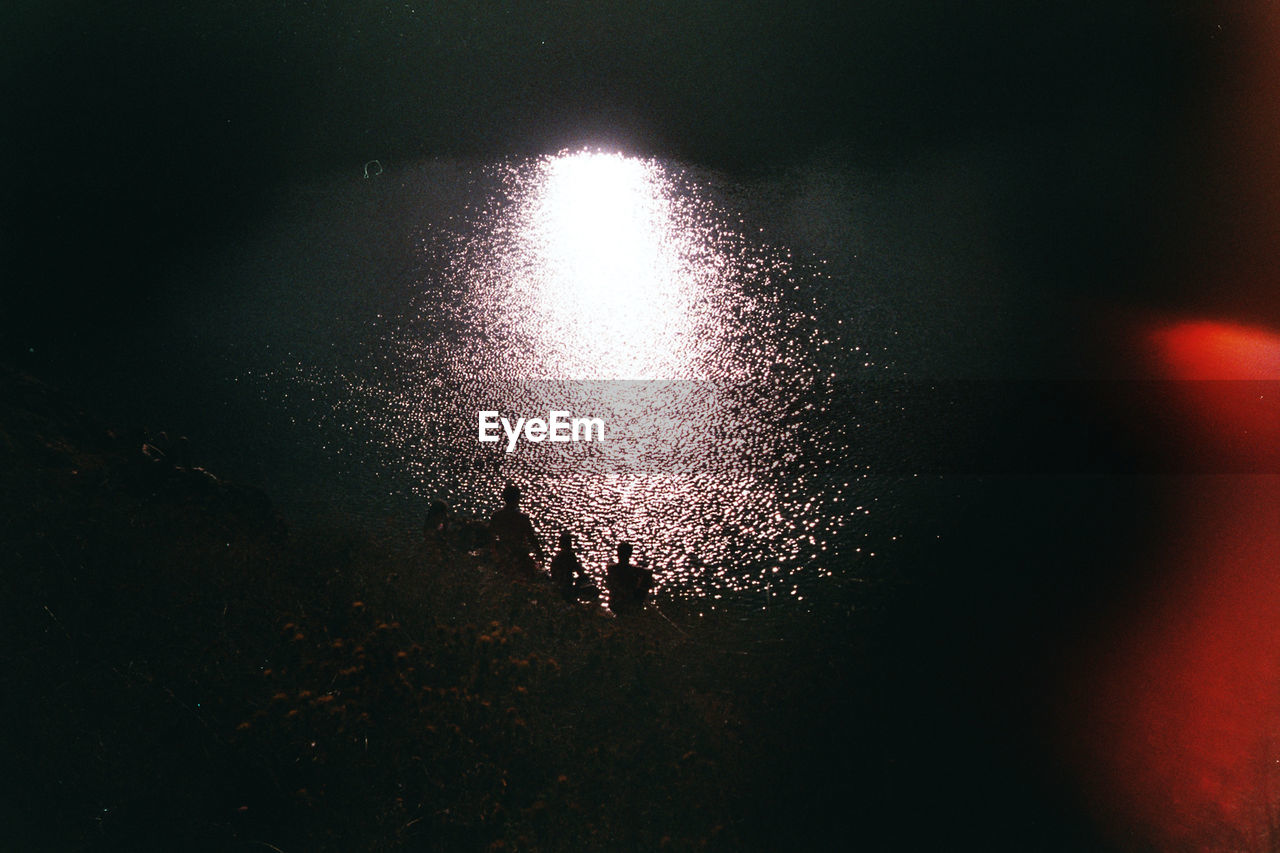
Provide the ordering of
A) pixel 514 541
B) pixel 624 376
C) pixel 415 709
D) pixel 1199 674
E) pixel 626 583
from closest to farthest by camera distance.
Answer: pixel 415 709 < pixel 1199 674 < pixel 626 583 < pixel 514 541 < pixel 624 376

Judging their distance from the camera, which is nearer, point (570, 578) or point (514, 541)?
point (570, 578)

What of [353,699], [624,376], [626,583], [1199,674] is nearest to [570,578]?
[626,583]

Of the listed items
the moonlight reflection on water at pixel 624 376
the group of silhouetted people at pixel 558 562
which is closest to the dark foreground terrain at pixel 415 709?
the group of silhouetted people at pixel 558 562

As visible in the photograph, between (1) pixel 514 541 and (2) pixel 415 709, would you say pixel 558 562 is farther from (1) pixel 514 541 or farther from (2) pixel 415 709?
(2) pixel 415 709

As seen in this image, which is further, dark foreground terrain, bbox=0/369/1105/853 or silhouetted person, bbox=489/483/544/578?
silhouetted person, bbox=489/483/544/578

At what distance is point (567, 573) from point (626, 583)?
326mm

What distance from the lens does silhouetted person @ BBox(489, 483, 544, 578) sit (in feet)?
15.8

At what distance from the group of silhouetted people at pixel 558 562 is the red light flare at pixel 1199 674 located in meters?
2.22

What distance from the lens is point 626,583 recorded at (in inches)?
186

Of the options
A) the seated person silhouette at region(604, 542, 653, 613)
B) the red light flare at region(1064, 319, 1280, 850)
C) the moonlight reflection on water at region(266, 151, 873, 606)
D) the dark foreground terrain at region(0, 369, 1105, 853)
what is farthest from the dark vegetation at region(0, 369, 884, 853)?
the red light flare at region(1064, 319, 1280, 850)

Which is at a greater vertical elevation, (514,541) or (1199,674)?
(514,541)

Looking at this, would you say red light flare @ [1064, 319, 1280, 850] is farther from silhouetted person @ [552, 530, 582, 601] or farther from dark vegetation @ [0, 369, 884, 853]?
silhouetted person @ [552, 530, 582, 601]

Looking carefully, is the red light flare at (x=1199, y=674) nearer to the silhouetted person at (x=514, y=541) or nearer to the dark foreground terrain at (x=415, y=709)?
the dark foreground terrain at (x=415, y=709)

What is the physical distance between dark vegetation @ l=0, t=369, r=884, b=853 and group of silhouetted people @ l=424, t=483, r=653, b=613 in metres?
0.11
